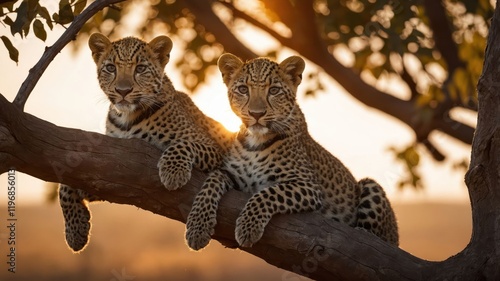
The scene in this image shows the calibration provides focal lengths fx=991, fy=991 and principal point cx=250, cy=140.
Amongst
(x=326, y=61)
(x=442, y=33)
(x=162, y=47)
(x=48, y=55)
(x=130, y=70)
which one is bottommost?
(x=48, y=55)

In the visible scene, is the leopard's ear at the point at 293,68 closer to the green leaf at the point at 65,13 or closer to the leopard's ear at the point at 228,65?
→ the leopard's ear at the point at 228,65

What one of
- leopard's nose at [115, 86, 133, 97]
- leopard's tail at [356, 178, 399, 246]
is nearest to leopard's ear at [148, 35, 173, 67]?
leopard's nose at [115, 86, 133, 97]

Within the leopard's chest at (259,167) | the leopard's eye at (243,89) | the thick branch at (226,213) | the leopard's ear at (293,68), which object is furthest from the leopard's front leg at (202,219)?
the leopard's ear at (293,68)

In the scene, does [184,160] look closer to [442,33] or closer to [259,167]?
[259,167]

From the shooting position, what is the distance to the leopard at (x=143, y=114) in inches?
315

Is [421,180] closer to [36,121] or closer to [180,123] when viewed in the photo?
[180,123]

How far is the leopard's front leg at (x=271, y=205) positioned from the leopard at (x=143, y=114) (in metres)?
0.59

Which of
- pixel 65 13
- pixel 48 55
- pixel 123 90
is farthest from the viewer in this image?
pixel 123 90

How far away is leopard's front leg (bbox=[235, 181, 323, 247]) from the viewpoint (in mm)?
7402

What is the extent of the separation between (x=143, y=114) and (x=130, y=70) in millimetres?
387

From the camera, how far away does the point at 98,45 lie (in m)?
8.62

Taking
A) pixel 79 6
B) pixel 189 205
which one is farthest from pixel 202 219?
pixel 79 6

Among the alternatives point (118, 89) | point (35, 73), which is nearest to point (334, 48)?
point (118, 89)

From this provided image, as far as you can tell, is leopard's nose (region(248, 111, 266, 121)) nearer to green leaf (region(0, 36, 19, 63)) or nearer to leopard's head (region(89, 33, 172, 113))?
leopard's head (region(89, 33, 172, 113))
